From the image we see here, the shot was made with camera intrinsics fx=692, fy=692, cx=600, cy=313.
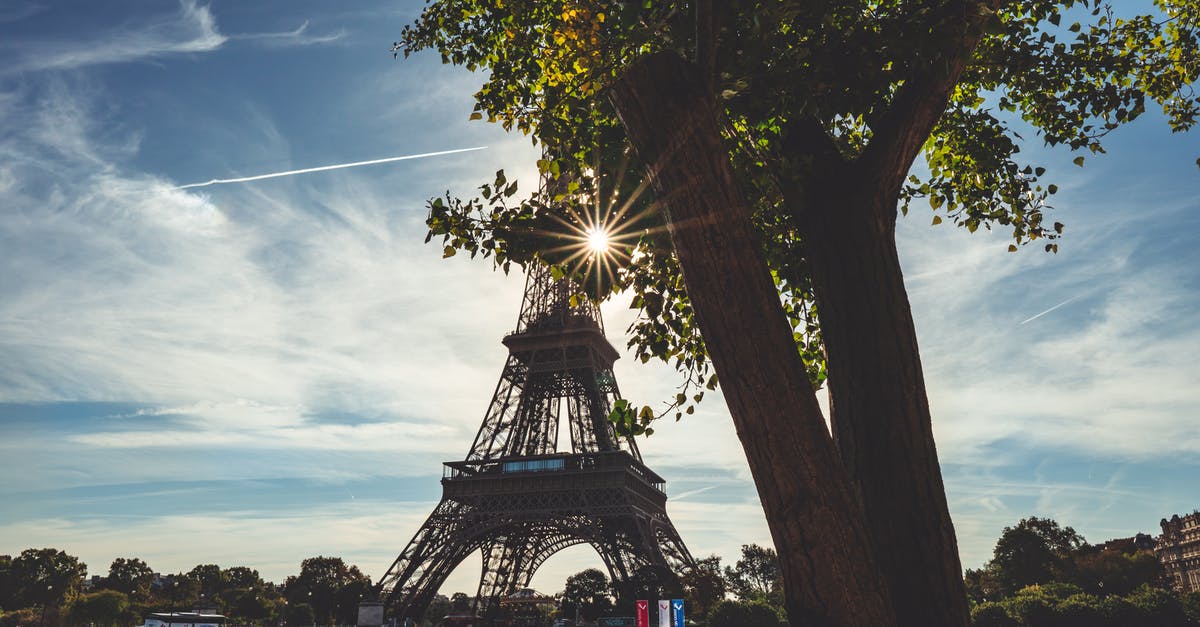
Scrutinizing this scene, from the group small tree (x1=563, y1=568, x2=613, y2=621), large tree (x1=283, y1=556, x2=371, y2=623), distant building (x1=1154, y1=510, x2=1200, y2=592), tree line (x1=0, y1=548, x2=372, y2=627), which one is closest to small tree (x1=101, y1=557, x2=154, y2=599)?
tree line (x1=0, y1=548, x2=372, y2=627)

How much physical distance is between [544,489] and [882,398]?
46.6 meters

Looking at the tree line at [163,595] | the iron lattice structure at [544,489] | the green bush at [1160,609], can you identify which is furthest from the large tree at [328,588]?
the green bush at [1160,609]

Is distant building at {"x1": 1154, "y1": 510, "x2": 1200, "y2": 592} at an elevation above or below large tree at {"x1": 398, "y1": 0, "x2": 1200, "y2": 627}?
below

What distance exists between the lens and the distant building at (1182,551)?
109 m

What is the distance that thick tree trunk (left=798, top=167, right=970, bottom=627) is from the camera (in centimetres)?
365

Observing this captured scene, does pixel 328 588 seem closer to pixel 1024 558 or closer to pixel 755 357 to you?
pixel 1024 558

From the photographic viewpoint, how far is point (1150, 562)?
83.4 meters

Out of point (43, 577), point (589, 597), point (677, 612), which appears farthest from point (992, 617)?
point (43, 577)

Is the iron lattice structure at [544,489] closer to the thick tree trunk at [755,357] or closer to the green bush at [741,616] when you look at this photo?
the green bush at [741,616]

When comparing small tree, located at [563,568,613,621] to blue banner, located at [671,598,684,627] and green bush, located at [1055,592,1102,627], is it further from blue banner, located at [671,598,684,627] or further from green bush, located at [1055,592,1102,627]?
blue banner, located at [671,598,684,627]

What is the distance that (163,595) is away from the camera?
116000mm

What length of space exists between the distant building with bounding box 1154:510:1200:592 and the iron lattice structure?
104 metres

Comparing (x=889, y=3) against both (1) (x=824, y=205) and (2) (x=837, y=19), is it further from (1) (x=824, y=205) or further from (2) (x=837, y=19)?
(1) (x=824, y=205)

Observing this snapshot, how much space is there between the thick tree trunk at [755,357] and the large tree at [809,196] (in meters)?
0.01
